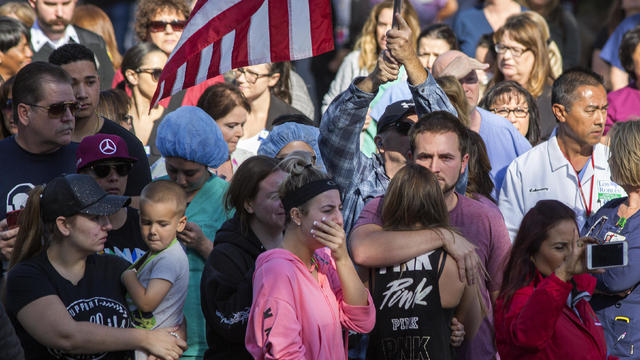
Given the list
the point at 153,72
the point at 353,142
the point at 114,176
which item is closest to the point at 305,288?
the point at 353,142

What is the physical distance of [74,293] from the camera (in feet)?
15.3

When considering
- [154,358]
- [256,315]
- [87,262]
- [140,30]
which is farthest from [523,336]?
[140,30]

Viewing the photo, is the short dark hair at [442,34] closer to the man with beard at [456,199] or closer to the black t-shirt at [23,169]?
the man with beard at [456,199]

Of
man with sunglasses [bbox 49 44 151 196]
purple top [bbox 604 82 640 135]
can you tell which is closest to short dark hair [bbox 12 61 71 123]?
man with sunglasses [bbox 49 44 151 196]

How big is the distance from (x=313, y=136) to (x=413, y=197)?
194 centimetres

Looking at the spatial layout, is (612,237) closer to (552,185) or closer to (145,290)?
(552,185)

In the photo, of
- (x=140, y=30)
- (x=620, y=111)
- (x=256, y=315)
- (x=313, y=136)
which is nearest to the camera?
(x=256, y=315)

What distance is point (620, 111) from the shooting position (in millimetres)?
8547

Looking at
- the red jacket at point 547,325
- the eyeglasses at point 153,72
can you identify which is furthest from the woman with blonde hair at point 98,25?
the red jacket at point 547,325

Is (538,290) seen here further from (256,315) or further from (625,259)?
(256,315)

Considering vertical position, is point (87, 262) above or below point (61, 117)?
below

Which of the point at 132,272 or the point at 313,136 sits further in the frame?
the point at 313,136

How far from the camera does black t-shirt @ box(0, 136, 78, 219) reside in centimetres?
A: 543

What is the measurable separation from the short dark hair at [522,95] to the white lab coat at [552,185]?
1.09 m
